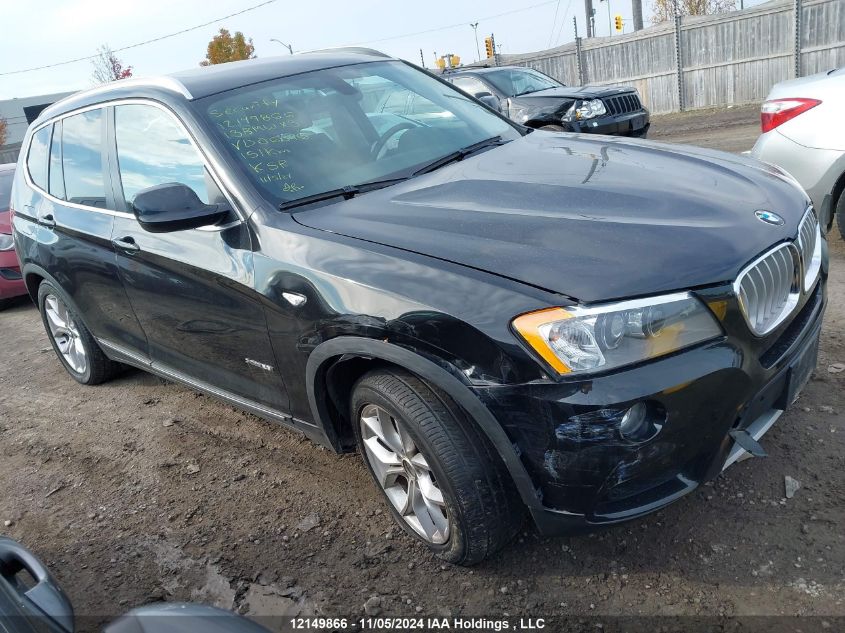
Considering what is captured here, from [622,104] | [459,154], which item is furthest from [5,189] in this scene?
[622,104]

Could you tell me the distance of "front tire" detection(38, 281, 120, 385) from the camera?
4.73 m

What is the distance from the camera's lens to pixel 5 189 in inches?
351

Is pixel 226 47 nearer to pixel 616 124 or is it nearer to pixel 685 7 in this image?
pixel 685 7

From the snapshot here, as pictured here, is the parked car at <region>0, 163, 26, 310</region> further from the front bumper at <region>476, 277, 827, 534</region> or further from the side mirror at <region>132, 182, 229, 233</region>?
the front bumper at <region>476, 277, 827, 534</region>

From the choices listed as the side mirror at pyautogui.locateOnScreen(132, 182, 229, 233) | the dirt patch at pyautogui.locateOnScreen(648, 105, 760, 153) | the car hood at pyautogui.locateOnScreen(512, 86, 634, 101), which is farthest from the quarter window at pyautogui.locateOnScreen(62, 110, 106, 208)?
the dirt patch at pyautogui.locateOnScreen(648, 105, 760, 153)

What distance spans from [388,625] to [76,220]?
2890mm

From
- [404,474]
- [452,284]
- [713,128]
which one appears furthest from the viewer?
[713,128]

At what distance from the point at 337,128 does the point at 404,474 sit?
161 cm

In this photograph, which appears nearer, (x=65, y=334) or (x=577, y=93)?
(x=65, y=334)

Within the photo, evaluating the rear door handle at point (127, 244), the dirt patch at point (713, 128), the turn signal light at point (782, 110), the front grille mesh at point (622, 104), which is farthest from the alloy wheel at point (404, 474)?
the dirt patch at point (713, 128)

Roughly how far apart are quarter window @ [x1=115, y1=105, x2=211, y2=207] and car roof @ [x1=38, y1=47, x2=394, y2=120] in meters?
A: 0.11

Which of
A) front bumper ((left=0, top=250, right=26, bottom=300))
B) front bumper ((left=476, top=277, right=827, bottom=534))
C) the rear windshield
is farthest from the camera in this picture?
the rear windshield

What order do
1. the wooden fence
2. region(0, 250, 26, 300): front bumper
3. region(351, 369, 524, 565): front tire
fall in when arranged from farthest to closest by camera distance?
the wooden fence → region(0, 250, 26, 300): front bumper → region(351, 369, 524, 565): front tire

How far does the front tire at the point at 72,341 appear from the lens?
4730 millimetres
